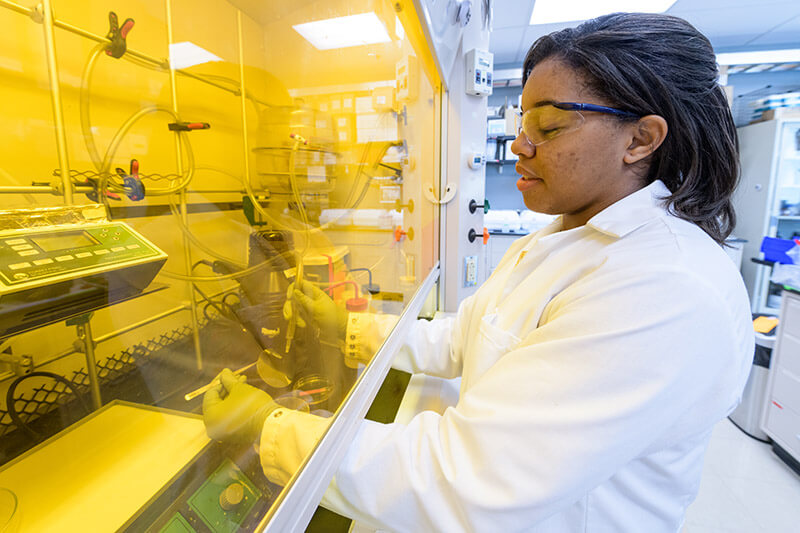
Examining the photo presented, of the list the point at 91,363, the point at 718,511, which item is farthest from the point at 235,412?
the point at 718,511

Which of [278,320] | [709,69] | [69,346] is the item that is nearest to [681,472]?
[709,69]

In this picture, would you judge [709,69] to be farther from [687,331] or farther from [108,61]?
[108,61]

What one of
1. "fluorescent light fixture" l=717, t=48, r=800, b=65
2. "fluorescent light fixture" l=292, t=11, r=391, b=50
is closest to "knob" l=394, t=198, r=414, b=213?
"fluorescent light fixture" l=292, t=11, r=391, b=50

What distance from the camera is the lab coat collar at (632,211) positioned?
64cm

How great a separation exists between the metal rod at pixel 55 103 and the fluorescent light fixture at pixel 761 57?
17.2ft

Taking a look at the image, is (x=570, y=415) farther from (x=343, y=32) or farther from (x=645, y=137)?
(x=343, y=32)

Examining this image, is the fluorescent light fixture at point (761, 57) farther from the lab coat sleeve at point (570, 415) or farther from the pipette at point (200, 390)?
the pipette at point (200, 390)

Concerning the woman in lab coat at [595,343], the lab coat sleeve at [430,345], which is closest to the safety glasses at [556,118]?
the woman in lab coat at [595,343]

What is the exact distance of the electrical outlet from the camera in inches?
74.4

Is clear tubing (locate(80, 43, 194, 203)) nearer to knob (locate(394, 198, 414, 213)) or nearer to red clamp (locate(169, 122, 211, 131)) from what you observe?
red clamp (locate(169, 122, 211, 131))

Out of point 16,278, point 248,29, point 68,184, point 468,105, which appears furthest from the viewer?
point 468,105

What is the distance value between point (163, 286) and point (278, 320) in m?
0.24

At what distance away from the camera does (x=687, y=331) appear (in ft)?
1.62

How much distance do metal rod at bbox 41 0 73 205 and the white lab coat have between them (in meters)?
0.61
